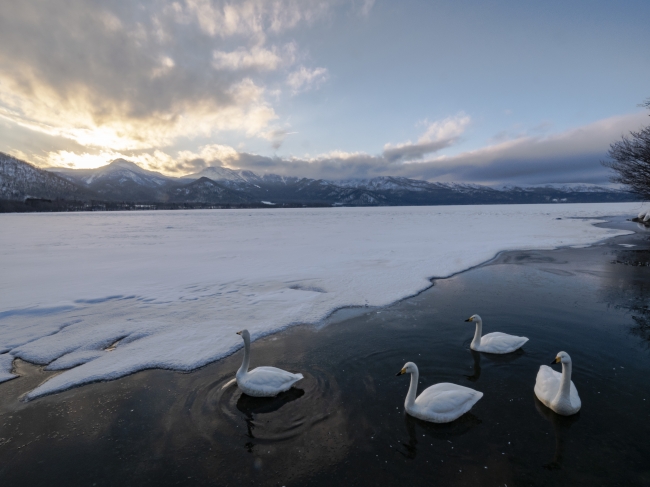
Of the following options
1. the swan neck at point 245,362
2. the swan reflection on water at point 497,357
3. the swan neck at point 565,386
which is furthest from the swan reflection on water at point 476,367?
the swan neck at point 245,362

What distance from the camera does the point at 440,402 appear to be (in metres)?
5.34

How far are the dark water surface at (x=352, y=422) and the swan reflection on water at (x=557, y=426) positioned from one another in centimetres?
2

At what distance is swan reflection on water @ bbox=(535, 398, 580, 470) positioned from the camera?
4449mm

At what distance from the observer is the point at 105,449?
489cm

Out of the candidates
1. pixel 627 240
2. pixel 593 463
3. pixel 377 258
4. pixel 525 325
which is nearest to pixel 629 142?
pixel 627 240

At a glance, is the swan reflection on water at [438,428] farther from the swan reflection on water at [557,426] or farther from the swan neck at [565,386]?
the swan neck at [565,386]

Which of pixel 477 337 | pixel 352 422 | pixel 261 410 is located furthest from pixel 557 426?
pixel 261 410

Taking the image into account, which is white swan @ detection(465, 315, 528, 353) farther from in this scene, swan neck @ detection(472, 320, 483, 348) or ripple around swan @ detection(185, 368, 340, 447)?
ripple around swan @ detection(185, 368, 340, 447)

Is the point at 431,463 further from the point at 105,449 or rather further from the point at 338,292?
the point at 338,292

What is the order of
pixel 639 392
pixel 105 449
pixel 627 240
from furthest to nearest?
pixel 627 240 → pixel 639 392 → pixel 105 449

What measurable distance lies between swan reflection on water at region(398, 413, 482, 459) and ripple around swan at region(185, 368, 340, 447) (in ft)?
4.40

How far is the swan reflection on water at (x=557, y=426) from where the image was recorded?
445 centimetres

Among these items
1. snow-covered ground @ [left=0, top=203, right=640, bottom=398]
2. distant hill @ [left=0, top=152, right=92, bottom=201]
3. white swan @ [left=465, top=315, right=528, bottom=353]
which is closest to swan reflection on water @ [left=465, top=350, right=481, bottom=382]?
white swan @ [left=465, top=315, right=528, bottom=353]

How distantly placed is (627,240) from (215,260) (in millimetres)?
32256
